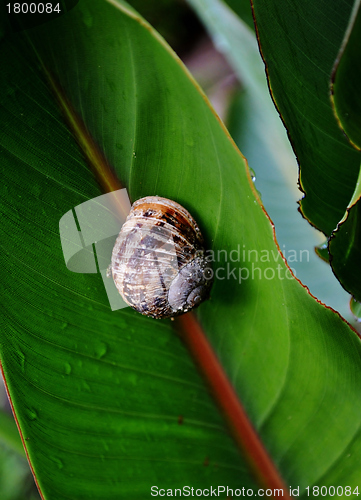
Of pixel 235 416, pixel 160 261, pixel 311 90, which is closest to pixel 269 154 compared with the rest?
pixel 311 90

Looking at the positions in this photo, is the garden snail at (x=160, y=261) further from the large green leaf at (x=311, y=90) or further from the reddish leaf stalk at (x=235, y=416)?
the large green leaf at (x=311, y=90)

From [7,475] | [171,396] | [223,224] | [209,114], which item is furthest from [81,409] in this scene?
[7,475]

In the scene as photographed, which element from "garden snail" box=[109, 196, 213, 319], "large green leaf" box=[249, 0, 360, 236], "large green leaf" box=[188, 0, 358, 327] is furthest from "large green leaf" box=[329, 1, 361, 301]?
"large green leaf" box=[188, 0, 358, 327]

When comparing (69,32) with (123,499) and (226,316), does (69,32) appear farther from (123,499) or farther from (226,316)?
(123,499)

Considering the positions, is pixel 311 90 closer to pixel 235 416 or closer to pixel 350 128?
pixel 350 128

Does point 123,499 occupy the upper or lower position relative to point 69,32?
lower

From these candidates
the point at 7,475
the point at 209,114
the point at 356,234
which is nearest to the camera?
the point at 209,114

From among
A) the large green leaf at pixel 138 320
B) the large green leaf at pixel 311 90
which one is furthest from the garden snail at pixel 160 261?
the large green leaf at pixel 311 90
